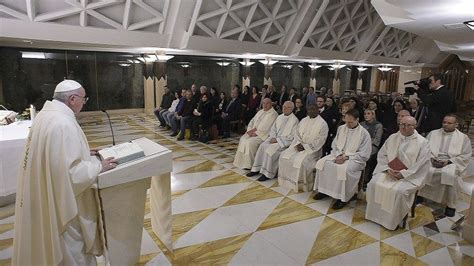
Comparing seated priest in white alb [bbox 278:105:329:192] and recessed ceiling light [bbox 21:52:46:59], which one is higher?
recessed ceiling light [bbox 21:52:46:59]

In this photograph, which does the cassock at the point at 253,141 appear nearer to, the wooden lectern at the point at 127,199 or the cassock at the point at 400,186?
the cassock at the point at 400,186

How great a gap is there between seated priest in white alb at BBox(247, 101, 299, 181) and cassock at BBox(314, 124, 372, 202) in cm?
95

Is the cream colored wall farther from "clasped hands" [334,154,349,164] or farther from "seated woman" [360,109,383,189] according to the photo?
"clasped hands" [334,154,349,164]

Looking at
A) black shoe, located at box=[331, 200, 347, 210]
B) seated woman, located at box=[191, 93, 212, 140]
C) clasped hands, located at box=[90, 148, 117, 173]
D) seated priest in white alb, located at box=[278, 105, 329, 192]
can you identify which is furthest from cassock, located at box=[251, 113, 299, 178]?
clasped hands, located at box=[90, 148, 117, 173]

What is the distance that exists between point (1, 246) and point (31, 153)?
173 cm

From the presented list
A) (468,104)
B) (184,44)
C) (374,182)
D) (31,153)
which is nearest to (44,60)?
(184,44)

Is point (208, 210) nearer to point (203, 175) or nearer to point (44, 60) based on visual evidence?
point (203, 175)

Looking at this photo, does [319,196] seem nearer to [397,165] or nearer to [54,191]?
[397,165]

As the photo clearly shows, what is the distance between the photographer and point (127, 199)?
8.20 ft

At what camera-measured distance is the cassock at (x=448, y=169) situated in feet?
13.5

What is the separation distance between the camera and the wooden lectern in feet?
7.63

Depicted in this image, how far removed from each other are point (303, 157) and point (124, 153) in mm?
3048

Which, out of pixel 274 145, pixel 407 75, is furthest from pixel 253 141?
pixel 407 75

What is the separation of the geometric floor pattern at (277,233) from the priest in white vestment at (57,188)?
2.84 feet
